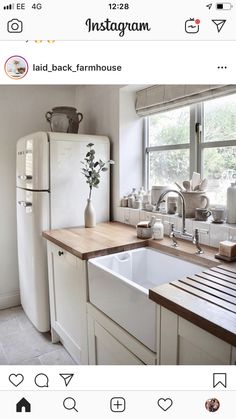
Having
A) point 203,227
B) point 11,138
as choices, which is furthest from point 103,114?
point 203,227

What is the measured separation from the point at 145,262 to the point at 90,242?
330 millimetres

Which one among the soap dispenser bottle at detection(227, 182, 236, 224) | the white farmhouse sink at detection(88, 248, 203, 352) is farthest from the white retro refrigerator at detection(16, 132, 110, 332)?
the soap dispenser bottle at detection(227, 182, 236, 224)

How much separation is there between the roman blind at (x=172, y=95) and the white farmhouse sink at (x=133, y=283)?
899mm

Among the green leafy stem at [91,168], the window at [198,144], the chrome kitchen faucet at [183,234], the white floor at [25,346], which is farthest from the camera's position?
the green leafy stem at [91,168]

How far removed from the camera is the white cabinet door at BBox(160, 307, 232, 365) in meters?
0.71

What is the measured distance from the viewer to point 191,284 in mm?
944
